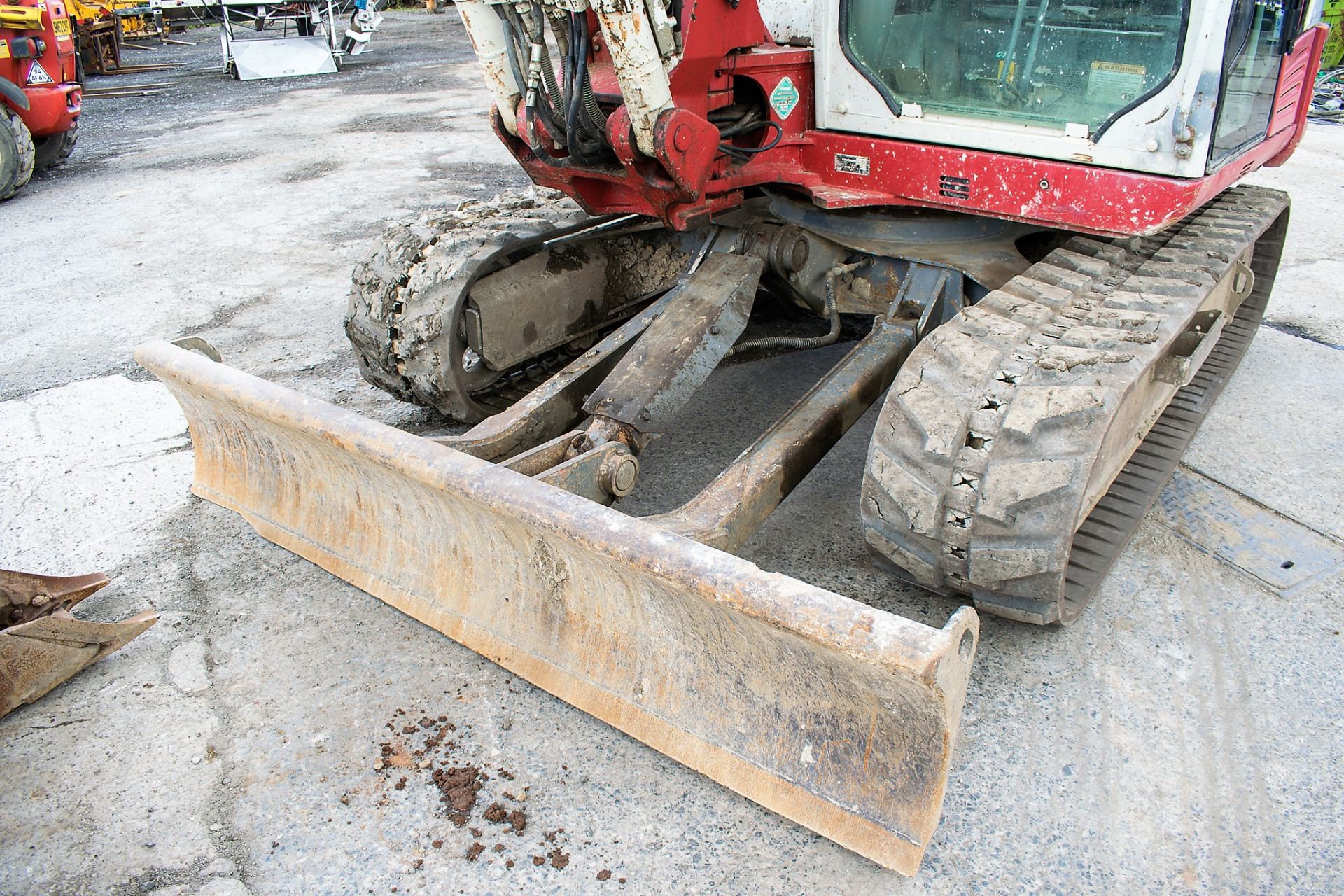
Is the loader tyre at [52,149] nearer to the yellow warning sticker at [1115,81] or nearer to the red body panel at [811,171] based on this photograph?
the red body panel at [811,171]

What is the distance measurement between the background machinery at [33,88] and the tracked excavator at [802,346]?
21.5 feet

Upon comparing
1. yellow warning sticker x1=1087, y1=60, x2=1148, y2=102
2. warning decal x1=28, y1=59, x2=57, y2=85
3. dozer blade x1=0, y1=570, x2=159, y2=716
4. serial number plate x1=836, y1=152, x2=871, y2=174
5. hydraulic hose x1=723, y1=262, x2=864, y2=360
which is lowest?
dozer blade x1=0, y1=570, x2=159, y2=716

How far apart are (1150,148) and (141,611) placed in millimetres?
3506

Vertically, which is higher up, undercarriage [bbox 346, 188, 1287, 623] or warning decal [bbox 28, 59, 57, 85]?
warning decal [bbox 28, 59, 57, 85]

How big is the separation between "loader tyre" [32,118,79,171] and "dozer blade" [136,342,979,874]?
7898 mm

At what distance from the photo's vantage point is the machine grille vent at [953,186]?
10.9 feet

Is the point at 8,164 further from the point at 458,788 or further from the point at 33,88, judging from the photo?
the point at 458,788

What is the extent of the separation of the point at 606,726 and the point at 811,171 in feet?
7.12

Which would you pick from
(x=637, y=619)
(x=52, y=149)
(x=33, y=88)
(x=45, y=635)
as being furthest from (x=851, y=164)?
(x=52, y=149)

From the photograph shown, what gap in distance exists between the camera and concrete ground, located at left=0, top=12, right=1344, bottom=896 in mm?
2264

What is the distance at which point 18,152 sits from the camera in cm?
842

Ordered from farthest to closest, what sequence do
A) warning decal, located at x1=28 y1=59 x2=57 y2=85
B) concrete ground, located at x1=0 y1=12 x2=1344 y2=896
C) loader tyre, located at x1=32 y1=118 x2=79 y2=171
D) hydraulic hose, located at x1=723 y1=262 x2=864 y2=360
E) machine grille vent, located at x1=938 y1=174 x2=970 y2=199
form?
loader tyre, located at x1=32 y1=118 x2=79 y2=171 → warning decal, located at x1=28 y1=59 x2=57 y2=85 → hydraulic hose, located at x1=723 y1=262 x2=864 y2=360 → machine grille vent, located at x1=938 y1=174 x2=970 y2=199 → concrete ground, located at x1=0 y1=12 x2=1344 y2=896

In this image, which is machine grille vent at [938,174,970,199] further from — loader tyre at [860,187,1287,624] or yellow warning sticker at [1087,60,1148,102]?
yellow warning sticker at [1087,60,1148,102]

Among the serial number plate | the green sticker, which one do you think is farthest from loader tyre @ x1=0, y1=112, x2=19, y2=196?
the serial number plate
